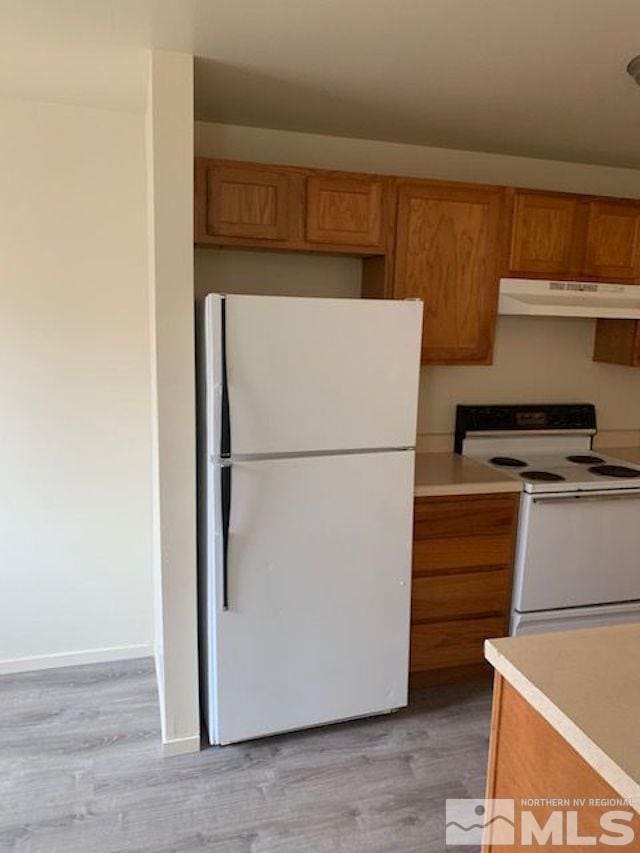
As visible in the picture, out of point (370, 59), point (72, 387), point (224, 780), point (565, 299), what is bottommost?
point (224, 780)

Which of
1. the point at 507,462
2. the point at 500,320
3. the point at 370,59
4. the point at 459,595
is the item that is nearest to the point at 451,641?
the point at 459,595

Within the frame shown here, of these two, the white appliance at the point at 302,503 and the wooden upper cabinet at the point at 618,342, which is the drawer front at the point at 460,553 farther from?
the wooden upper cabinet at the point at 618,342

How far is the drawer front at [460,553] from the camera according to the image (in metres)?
2.56

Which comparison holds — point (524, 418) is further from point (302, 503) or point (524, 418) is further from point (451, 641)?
point (302, 503)

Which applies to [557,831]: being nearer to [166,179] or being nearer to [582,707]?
[582,707]

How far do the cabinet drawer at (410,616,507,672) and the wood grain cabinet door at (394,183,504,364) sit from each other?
1167 millimetres

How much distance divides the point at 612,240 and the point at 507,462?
1.16 metres

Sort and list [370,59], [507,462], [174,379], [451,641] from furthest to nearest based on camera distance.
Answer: [507,462]
[451,641]
[174,379]
[370,59]

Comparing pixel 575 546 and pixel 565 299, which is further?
pixel 565 299

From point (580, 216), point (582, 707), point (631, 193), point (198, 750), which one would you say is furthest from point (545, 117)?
point (198, 750)

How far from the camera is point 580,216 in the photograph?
9.37 feet

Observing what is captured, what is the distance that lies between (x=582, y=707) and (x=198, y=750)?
5.69 ft

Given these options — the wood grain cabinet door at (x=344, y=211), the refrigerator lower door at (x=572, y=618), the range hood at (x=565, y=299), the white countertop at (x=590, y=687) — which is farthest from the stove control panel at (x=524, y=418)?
the white countertop at (x=590, y=687)

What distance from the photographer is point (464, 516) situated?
258cm
